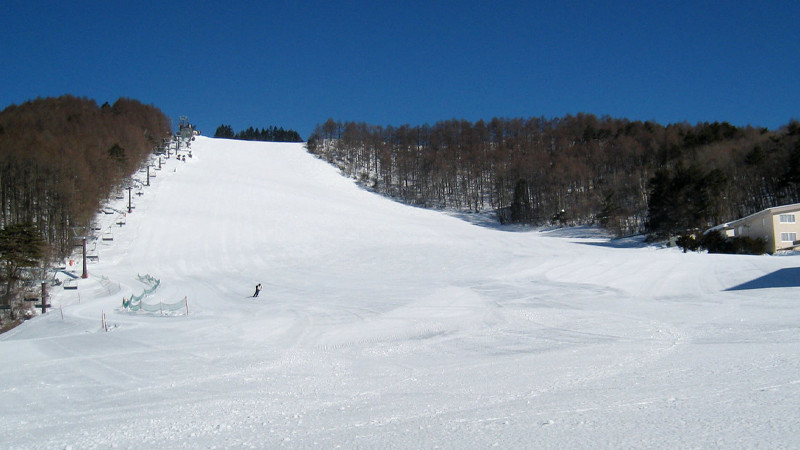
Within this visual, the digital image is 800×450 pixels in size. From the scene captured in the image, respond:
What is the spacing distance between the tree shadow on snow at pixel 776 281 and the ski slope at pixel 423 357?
11 centimetres

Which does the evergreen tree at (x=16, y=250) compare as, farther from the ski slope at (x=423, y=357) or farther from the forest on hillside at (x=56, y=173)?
the ski slope at (x=423, y=357)

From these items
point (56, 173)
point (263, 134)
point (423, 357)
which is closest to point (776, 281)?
point (423, 357)

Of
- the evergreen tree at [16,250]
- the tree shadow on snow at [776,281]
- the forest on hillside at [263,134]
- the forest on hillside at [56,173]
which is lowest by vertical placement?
the tree shadow on snow at [776,281]

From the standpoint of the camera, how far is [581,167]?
73500 millimetres

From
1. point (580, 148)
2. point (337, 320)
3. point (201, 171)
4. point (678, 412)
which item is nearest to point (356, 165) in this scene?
point (201, 171)

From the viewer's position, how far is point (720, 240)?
37.2 meters

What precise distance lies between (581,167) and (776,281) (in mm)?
54511

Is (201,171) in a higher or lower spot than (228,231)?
higher

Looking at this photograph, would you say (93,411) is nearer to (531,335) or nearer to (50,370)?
(50,370)

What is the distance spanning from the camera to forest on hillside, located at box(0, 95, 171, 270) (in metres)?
38.1

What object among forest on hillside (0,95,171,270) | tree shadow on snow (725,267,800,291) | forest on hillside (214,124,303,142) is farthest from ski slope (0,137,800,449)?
forest on hillside (214,124,303,142)

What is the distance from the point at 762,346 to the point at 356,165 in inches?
3619

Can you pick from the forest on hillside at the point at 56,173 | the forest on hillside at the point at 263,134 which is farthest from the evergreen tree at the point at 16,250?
the forest on hillside at the point at 263,134

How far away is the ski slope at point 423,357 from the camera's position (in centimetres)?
616
